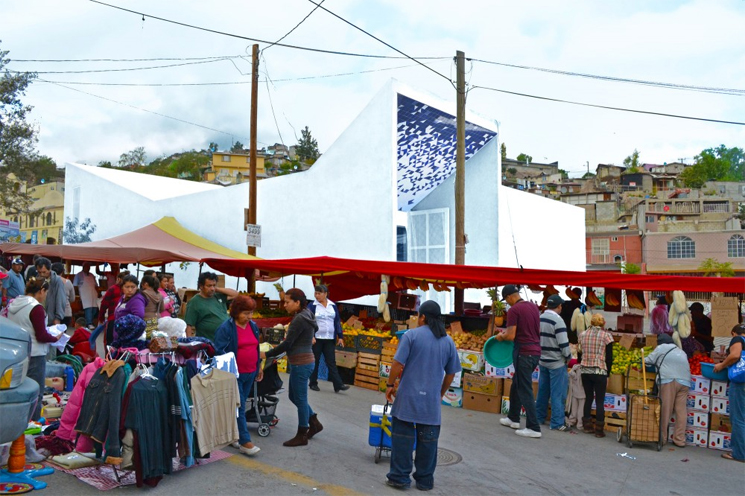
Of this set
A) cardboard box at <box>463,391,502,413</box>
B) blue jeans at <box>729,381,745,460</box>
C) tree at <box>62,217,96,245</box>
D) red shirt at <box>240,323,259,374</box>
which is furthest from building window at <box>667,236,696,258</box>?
red shirt at <box>240,323,259,374</box>

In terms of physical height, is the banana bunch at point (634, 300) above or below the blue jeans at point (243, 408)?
above

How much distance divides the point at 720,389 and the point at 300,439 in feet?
17.4

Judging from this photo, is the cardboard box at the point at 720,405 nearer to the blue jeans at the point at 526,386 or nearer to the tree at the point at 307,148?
the blue jeans at the point at 526,386

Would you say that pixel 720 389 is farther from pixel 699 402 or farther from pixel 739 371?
pixel 739 371

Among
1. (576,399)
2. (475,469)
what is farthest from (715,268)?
(475,469)

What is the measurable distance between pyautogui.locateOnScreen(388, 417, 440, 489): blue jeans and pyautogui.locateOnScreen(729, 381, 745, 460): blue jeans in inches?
163

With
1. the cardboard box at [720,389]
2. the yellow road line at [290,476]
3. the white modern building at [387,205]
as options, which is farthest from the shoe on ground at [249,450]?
the white modern building at [387,205]

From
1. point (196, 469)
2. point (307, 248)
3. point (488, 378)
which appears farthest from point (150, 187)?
point (196, 469)

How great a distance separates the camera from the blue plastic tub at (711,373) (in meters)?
7.73

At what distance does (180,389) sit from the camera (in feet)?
17.4

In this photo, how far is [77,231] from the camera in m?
30.1

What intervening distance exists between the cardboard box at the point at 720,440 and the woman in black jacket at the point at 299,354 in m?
5.14

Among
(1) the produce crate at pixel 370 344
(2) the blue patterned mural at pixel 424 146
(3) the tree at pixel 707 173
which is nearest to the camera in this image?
(1) the produce crate at pixel 370 344

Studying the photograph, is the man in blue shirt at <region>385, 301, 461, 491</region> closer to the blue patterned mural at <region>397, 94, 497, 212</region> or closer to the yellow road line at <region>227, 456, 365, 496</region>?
the yellow road line at <region>227, 456, 365, 496</region>
